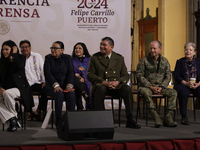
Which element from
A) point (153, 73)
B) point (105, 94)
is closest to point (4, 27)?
point (105, 94)

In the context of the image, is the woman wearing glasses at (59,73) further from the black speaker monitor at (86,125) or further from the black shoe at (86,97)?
the black speaker monitor at (86,125)

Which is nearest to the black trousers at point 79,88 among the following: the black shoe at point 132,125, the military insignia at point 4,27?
the black shoe at point 132,125

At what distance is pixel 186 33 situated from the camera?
7227 mm

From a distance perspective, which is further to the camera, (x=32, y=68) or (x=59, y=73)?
(x=32, y=68)

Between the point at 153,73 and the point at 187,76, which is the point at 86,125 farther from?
the point at 187,76

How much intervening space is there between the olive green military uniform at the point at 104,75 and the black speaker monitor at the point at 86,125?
90 cm

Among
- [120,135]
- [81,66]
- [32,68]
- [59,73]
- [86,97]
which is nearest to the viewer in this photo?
[120,135]

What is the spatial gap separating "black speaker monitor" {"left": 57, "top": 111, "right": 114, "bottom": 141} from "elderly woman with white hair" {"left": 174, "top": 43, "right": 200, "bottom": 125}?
5.44ft

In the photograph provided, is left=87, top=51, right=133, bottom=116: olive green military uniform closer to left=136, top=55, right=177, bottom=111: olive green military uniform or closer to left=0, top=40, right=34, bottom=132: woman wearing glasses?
left=136, top=55, right=177, bottom=111: olive green military uniform

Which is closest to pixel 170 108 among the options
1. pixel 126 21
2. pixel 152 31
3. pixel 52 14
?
pixel 126 21

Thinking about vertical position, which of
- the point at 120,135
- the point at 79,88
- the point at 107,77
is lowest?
the point at 120,135

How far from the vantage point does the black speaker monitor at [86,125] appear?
329 centimetres

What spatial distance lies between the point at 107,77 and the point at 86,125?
1.28 metres

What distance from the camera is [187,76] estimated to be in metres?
4.93
